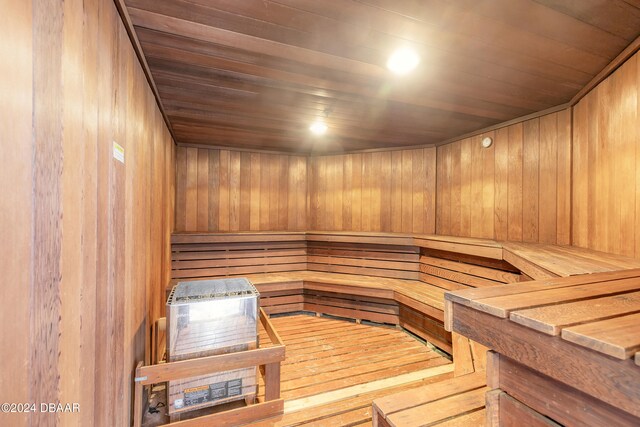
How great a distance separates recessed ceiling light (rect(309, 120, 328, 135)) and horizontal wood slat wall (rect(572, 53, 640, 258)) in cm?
235

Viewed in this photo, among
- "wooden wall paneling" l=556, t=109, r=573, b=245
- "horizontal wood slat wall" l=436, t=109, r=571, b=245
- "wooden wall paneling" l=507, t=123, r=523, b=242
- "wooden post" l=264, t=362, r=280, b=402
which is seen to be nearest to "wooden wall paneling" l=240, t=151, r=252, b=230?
"horizontal wood slat wall" l=436, t=109, r=571, b=245

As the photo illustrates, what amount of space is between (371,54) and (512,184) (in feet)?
7.58

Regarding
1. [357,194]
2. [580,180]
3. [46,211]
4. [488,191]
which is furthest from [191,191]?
[580,180]

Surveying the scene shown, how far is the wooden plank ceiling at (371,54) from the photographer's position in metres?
1.44

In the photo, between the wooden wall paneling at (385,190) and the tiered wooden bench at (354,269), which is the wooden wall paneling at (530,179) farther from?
the wooden wall paneling at (385,190)

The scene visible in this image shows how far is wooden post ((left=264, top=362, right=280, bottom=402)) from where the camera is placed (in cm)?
179

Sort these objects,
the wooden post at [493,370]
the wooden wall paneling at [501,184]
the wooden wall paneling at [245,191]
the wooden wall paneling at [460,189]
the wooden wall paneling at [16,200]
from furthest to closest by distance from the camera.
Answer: the wooden wall paneling at [245,191] → the wooden wall paneling at [460,189] → the wooden wall paneling at [501,184] → the wooden post at [493,370] → the wooden wall paneling at [16,200]

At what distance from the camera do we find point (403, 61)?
6.04ft

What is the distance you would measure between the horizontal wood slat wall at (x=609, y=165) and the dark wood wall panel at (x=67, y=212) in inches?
112

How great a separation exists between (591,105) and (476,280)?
1808 mm

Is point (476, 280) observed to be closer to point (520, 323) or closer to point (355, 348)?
point (355, 348)

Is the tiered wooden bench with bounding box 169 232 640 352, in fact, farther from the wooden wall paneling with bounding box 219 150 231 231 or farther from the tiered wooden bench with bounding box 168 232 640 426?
the wooden wall paneling with bounding box 219 150 231 231

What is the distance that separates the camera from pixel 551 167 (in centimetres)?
278

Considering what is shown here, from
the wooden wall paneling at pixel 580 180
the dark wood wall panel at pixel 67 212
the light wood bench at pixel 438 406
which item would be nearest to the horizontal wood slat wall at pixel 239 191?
the dark wood wall panel at pixel 67 212
